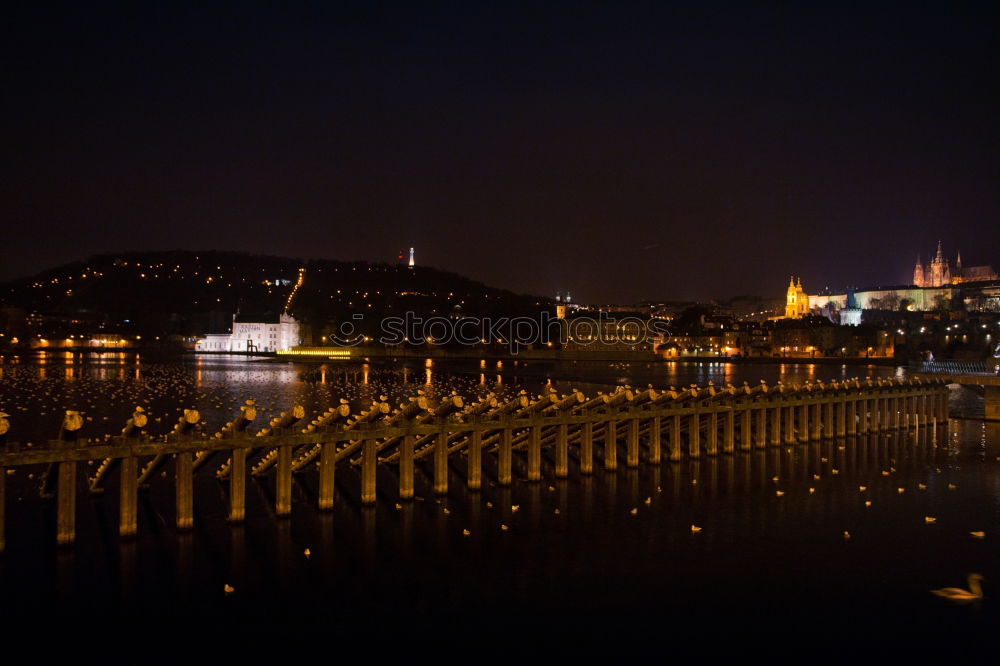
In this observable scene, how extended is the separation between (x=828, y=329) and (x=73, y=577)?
187337 mm

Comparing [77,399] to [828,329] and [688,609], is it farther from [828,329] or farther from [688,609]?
[828,329]

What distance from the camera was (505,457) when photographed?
926 inches

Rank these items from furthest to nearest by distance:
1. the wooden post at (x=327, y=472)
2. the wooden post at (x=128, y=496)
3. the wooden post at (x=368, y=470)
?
the wooden post at (x=368, y=470), the wooden post at (x=327, y=472), the wooden post at (x=128, y=496)

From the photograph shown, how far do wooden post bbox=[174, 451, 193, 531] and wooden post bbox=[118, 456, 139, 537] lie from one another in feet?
2.80

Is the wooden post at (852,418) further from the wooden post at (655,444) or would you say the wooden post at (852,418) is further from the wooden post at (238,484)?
the wooden post at (238,484)

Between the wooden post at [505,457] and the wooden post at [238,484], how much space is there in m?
7.54

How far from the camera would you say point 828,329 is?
7224 inches

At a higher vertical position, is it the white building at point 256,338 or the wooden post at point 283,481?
the white building at point 256,338

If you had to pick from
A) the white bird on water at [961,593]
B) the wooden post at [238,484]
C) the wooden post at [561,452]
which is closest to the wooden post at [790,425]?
Answer: the wooden post at [561,452]

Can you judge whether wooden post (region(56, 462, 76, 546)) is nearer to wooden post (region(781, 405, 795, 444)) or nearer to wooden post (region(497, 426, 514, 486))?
wooden post (region(497, 426, 514, 486))

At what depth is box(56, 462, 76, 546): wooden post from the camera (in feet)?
51.2

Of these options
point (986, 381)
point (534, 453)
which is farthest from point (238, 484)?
point (986, 381)

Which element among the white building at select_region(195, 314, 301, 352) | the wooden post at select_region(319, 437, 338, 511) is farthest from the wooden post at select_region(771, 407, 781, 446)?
the white building at select_region(195, 314, 301, 352)

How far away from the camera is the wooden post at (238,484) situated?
1778 centimetres
